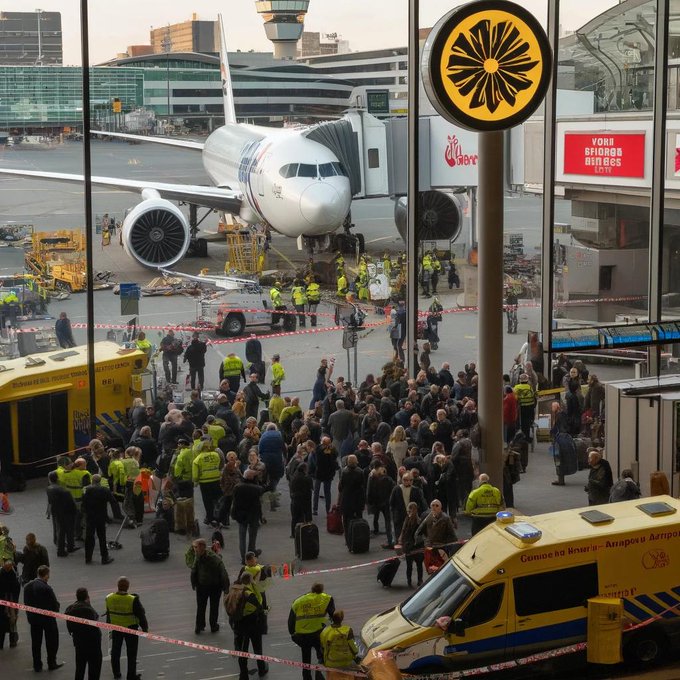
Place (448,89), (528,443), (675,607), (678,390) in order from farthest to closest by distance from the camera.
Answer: (528,443) → (678,390) → (448,89) → (675,607)

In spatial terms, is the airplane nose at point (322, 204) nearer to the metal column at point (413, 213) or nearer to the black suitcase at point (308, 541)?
the metal column at point (413, 213)

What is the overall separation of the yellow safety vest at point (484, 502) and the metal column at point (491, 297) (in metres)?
1.64

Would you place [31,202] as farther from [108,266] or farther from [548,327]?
[548,327]

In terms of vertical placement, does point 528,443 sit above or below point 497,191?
below

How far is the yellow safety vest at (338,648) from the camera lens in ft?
29.0

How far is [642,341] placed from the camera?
14375 mm

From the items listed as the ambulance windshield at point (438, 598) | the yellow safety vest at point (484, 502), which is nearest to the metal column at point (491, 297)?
the yellow safety vest at point (484, 502)

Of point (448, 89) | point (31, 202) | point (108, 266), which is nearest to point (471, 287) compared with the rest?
point (108, 266)

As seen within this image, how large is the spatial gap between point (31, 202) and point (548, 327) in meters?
46.9

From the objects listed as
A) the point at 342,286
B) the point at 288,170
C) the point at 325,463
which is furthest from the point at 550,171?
the point at 288,170

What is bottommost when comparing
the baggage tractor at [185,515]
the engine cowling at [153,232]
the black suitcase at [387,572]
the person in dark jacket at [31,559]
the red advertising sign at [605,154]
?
the black suitcase at [387,572]

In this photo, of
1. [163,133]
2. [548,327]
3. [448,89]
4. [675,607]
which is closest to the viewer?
[675,607]

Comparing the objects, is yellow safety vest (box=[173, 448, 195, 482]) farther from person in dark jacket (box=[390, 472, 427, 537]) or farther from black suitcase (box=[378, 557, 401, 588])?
black suitcase (box=[378, 557, 401, 588])

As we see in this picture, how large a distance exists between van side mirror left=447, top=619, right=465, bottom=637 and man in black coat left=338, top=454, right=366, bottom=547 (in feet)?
13.3
